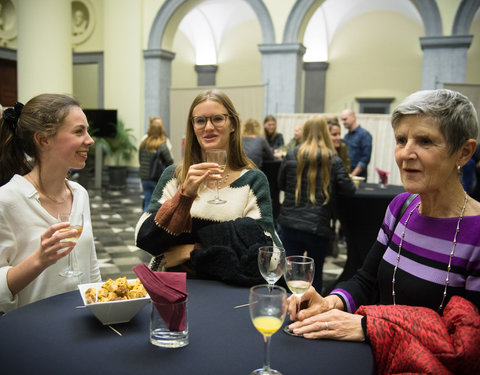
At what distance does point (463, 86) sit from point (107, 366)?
32.5ft

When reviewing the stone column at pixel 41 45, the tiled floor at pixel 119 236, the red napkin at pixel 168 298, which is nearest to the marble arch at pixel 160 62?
the tiled floor at pixel 119 236

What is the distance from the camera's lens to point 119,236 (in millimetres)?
6957

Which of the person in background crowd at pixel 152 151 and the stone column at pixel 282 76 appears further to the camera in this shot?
the stone column at pixel 282 76

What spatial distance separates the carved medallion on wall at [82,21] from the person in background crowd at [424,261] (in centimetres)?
1360

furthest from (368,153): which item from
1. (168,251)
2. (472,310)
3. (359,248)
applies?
(472,310)

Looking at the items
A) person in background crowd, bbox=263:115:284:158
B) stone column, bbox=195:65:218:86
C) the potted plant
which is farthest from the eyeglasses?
stone column, bbox=195:65:218:86

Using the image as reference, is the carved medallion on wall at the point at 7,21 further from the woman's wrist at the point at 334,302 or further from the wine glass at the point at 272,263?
the woman's wrist at the point at 334,302

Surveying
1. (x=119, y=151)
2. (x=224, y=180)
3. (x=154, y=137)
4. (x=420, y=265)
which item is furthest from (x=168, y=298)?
(x=119, y=151)

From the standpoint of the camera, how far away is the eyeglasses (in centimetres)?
243

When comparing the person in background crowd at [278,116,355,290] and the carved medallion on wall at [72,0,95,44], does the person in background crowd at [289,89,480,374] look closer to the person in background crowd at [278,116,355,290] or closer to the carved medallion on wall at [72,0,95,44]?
the person in background crowd at [278,116,355,290]

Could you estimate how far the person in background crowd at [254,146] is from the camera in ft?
21.2

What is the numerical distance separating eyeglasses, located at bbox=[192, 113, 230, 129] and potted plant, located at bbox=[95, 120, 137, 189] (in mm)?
10656

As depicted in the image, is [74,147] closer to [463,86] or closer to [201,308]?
[201,308]

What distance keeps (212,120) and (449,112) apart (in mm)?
1198
